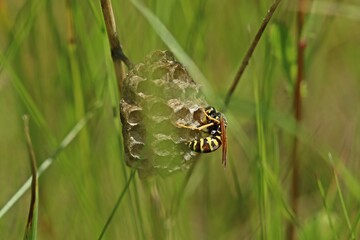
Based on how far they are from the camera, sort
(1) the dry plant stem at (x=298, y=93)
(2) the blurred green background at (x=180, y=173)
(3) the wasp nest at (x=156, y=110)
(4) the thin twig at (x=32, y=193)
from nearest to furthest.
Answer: (4) the thin twig at (x=32, y=193), (3) the wasp nest at (x=156, y=110), (2) the blurred green background at (x=180, y=173), (1) the dry plant stem at (x=298, y=93)

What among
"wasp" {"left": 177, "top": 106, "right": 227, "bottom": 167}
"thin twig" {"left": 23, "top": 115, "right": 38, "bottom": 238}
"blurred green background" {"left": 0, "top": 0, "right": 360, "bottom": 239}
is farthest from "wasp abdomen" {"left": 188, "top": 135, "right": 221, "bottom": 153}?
"thin twig" {"left": 23, "top": 115, "right": 38, "bottom": 238}

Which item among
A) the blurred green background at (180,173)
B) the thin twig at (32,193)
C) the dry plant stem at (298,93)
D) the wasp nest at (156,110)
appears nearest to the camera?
the thin twig at (32,193)

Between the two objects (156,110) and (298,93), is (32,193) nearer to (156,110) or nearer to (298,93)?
(156,110)

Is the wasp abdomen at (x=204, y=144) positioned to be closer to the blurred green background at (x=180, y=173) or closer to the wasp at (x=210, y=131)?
the wasp at (x=210, y=131)

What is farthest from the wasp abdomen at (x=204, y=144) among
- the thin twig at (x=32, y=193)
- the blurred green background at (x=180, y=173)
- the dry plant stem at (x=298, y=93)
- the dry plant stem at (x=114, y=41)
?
the dry plant stem at (x=298, y=93)

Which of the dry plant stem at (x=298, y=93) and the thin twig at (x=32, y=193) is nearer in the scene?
the thin twig at (x=32, y=193)

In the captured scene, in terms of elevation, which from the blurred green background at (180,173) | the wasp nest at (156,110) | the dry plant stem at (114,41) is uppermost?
the dry plant stem at (114,41)

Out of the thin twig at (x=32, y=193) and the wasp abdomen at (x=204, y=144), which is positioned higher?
the thin twig at (x=32, y=193)

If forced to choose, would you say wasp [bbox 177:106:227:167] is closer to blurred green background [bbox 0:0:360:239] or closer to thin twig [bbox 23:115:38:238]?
blurred green background [bbox 0:0:360:239]
